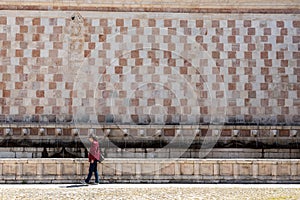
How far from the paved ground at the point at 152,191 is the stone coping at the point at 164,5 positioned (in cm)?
634

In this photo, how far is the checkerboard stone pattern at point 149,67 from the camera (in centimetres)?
1471

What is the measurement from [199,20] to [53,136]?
18.8 ft

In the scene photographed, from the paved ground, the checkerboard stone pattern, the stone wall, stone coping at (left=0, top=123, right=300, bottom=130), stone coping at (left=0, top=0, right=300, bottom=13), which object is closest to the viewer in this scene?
the paved ground

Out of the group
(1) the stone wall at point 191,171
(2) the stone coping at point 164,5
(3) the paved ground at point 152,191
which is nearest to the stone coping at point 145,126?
(1) the stone wall at point 191,171

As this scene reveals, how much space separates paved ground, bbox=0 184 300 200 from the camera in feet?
30.0

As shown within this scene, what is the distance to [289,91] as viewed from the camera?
1501cm

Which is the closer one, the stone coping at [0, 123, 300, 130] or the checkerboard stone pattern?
the stone coping at [0, 123, 300, 130]

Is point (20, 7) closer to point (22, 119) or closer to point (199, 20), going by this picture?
point (22, 119)

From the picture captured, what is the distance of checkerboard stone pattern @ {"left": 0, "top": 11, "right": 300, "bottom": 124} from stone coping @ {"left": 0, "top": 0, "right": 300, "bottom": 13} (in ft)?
0.61

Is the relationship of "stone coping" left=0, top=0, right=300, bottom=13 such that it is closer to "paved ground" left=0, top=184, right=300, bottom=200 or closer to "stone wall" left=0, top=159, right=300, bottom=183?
"stone wall" left=0, top=159, right=300, bottom=183

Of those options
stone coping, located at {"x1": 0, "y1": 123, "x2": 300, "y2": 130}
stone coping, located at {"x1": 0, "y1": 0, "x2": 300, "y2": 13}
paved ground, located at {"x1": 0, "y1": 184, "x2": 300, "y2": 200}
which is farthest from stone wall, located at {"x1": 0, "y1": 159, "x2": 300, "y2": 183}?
stone coping, located at {"x1": 0, "y1": 0, "x2": 300, "y2": 13}

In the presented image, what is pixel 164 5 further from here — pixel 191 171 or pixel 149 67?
pixel 191 171

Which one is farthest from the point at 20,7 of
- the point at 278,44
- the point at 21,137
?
the point at 278,44

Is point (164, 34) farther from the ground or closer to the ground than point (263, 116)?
farther from the ground
